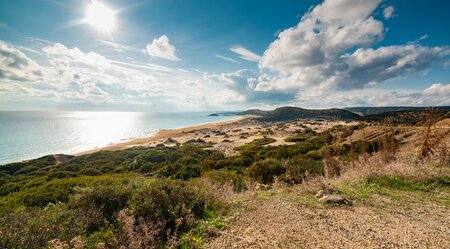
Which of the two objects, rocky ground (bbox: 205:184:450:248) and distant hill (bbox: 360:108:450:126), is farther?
distant hill (bbox: 360:108:450:126)

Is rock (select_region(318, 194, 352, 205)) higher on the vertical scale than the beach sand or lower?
higher

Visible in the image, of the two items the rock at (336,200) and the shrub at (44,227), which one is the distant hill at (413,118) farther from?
the shrub at (44,227)

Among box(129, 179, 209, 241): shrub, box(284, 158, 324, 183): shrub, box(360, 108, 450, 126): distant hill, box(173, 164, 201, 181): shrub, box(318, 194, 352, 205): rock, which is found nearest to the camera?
box(129, 179, 209, 241): shrub

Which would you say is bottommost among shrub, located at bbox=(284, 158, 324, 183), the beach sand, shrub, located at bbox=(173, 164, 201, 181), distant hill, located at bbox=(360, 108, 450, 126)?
the beach sand

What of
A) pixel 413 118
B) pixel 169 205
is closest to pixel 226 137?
pixel 413 118

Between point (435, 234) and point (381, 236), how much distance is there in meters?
1.05

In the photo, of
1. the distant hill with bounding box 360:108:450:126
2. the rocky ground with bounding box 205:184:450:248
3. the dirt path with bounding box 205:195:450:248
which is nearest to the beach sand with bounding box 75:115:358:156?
the distant hill with bounding box 360:108:450:126

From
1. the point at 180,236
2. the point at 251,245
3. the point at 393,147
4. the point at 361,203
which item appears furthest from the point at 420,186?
the point at 180,236

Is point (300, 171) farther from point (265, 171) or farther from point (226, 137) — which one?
point (226, 137)

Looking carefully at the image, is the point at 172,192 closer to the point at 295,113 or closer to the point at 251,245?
the point at 251,245

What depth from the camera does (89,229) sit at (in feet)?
16.0

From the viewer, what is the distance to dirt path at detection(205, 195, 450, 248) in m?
4.13

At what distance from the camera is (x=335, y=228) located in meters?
4.67

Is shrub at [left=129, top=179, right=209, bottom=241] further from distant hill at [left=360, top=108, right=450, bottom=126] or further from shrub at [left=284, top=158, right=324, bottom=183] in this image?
distant hill at [left=360, top=108, right=450, bottom=126]
